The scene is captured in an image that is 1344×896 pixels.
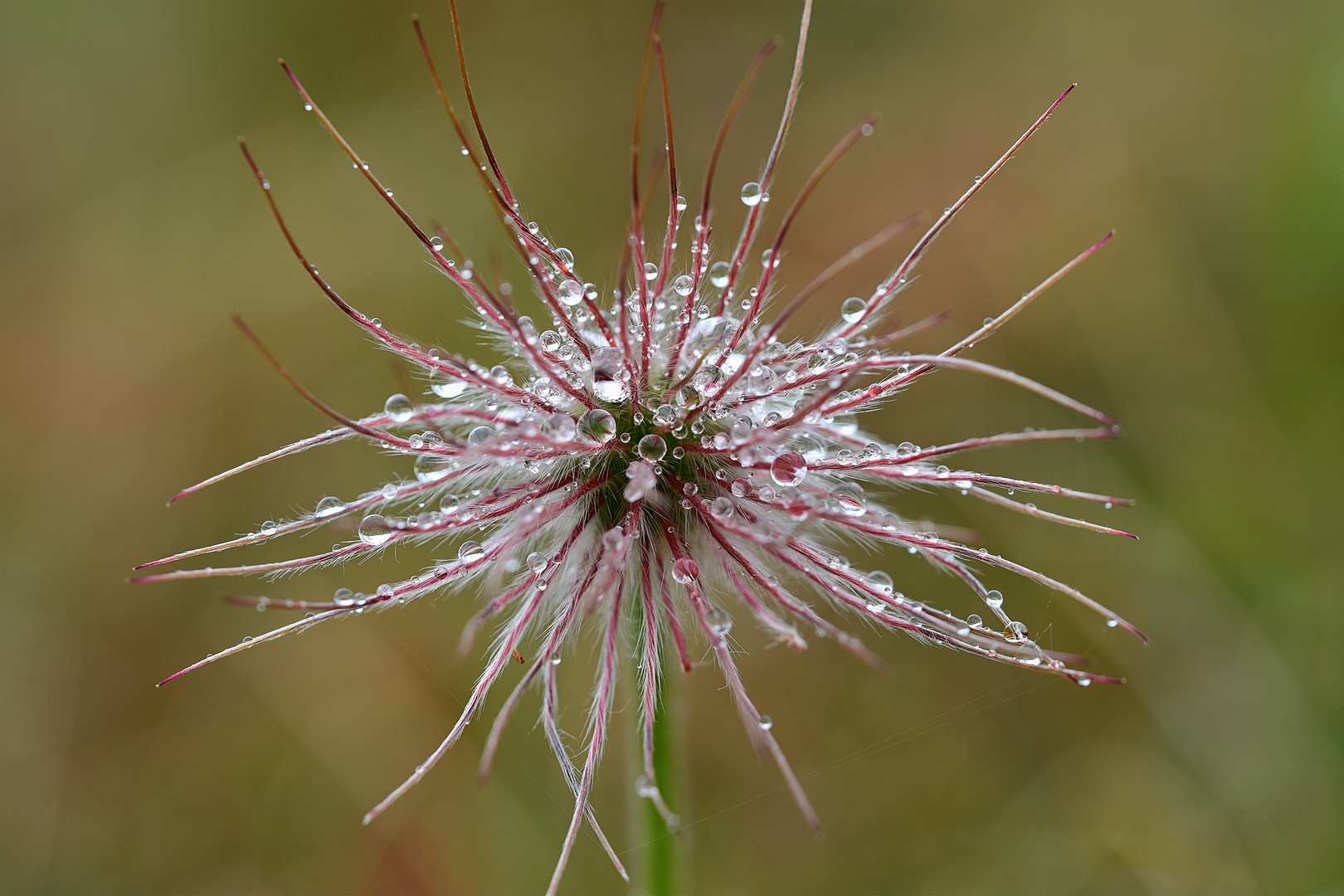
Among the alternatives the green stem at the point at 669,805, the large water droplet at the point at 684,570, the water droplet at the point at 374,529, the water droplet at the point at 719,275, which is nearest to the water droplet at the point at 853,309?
the water droplet at the point at 719,275

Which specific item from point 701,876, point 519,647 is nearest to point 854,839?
point 701,876

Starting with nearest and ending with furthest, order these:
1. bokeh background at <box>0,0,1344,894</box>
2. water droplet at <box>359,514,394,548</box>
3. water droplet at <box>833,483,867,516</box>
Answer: water droplet at <box>359,514,394,548</box> < water droplet at <box>833,483,867,516</box> < bokeh background at <box>0,0,1344,894</box>

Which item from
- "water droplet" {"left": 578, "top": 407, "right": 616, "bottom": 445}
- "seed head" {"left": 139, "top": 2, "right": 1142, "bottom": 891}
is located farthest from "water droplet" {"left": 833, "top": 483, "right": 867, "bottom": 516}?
"water droplet" {"left": 578, "top": 407, "right": 616, "bottom": 445}

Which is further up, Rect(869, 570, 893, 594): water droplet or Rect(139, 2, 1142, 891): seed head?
Rect(139, 2, 1142, 891): seed head

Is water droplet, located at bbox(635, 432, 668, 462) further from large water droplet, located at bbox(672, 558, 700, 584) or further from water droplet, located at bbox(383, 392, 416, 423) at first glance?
water droplet, located at bbox(383, 392, 416, 423)

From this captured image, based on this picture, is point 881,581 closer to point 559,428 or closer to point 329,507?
point 559,428

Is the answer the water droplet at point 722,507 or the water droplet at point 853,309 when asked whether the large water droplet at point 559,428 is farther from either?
A: the water droplet at point 853,309
